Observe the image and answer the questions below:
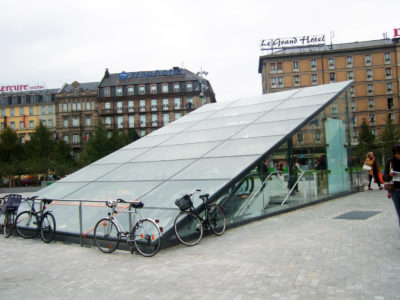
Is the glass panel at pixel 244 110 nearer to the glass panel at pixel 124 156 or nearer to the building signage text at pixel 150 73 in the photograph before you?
the glass panel at pixel 124 156

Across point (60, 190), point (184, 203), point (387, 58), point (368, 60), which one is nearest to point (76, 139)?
point (368, 60)

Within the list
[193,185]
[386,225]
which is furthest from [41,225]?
[386,225]

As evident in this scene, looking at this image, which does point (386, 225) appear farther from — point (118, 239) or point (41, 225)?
point (41, 225)

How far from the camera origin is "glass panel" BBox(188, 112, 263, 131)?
41.9 feet

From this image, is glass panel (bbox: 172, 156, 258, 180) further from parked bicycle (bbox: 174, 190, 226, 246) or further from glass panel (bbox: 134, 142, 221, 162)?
parked bicycle (bbox: 174, 190, 226, 246)

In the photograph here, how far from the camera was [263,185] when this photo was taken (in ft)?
30.9

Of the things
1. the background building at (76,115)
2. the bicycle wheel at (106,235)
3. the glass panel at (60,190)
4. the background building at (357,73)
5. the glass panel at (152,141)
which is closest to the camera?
the bicycle wheel at (106,235)

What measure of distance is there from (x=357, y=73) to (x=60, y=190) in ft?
202

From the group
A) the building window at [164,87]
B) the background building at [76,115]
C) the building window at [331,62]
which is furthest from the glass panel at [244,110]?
the background building at [76,115]

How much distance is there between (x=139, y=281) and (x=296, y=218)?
496cm

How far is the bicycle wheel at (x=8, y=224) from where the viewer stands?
912cm

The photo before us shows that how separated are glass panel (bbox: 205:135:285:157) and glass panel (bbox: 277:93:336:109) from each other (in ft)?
9.63

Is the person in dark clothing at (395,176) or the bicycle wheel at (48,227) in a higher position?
the person in dark clothing at (395,176)

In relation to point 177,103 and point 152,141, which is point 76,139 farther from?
point 152,141
